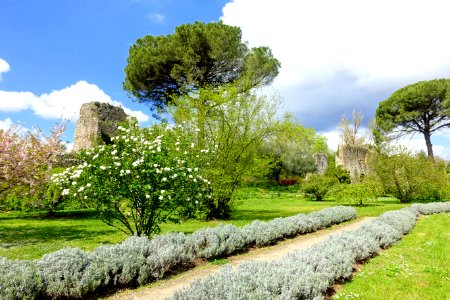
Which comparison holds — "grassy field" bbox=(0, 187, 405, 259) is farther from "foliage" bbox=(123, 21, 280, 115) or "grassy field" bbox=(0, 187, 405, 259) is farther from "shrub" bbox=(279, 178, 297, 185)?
"shrub" bbox=(279, 178, 297, 185)

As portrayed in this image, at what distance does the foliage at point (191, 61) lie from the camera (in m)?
30.3

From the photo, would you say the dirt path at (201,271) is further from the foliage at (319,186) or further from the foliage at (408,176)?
the foliage at (319,186)

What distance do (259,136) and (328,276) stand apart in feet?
38.2

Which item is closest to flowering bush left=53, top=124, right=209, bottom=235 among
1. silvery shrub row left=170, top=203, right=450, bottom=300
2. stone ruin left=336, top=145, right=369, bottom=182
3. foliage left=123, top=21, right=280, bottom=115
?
silvery shrub row left=170, top=203, right=450, bottom=300

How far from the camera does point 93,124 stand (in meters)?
25.7

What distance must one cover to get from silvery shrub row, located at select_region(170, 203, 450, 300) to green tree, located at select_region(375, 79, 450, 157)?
3827 cm

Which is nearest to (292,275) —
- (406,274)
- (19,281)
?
(406,274)

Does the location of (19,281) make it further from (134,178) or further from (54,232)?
(54,232)

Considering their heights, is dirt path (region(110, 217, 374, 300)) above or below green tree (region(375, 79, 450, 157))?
below

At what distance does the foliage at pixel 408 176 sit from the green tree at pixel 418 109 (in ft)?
55.1

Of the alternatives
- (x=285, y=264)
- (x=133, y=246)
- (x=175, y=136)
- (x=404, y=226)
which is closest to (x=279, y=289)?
(x=285, y=264)

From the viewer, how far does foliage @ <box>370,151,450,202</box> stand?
83.3ft

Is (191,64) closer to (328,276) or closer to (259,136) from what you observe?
(259,136)

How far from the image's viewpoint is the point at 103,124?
85.3ft
